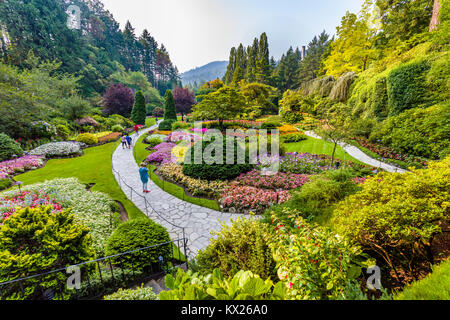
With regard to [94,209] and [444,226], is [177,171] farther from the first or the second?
[444,226]

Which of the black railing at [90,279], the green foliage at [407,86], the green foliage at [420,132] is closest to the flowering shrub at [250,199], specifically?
the black railing at [90,279]

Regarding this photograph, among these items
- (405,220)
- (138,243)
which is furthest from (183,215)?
(405,220)

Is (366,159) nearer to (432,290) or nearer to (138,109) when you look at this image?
(432,290)

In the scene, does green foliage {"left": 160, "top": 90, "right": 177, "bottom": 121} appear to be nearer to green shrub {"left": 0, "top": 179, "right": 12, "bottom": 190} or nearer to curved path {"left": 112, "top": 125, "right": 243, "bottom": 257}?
green shrub {"left": 0, "top": 179, "right": 12, "bottom": 190}

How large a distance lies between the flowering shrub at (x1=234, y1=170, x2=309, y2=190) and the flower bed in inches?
35.7

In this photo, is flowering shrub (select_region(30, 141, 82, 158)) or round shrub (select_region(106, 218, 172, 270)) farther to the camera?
flowering shrub (select_region(30, 141, 82, 158))

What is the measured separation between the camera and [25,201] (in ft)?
18.4

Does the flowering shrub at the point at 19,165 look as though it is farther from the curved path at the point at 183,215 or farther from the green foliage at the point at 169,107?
the green foliage at the point at 169,107

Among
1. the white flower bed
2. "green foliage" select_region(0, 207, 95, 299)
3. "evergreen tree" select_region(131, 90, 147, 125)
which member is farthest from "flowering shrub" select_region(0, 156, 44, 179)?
"evergreen tree" select_region(131, 90, 147, 125)

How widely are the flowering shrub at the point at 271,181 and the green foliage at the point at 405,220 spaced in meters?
4.70

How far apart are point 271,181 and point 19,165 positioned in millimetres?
14333

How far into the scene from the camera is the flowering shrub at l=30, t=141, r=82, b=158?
43.0ft

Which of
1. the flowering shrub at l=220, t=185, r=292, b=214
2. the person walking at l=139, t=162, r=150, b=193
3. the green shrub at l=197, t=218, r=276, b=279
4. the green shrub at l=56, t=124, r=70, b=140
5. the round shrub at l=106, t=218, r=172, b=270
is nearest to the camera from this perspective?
the green shrub at l=197, t=218, r=276, b=279

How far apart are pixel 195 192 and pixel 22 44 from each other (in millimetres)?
47321
